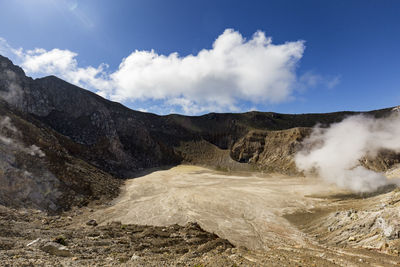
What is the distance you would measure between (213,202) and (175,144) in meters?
53.7

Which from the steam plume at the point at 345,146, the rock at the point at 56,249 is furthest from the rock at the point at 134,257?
the steam plume at the point at 345,146

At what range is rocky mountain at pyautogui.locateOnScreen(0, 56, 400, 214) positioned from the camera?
88.7 ft

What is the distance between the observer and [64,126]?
5747 centimetres

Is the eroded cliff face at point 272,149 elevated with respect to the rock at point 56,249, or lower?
elevated

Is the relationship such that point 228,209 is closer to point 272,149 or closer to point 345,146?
point 345,146

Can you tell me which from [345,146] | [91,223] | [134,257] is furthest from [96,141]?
[345,146]

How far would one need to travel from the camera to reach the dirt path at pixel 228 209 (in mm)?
20391

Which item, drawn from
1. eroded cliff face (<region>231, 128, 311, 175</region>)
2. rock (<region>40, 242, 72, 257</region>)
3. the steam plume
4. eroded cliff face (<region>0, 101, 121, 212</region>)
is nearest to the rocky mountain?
eroded cliff face (<region>0, 101, 121, 212</region>)

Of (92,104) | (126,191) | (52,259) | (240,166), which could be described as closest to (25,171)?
(126,191)

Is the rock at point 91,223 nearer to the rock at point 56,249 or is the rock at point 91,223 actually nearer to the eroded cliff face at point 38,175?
the eroded cliff face at point 38,175

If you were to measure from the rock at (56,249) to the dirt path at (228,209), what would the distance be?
12553 millimetres

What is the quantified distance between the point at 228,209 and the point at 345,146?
46505mm

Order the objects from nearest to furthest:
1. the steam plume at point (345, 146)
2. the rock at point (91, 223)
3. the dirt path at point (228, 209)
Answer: the dirt path at point (228, 209)
the rock at point (91, 223)
the steam plume at point (345, 146)

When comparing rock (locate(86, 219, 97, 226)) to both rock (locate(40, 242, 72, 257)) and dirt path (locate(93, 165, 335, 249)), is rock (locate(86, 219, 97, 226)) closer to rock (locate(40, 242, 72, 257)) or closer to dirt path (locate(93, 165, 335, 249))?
dirt path (locate(93, 165, 335, 249))
